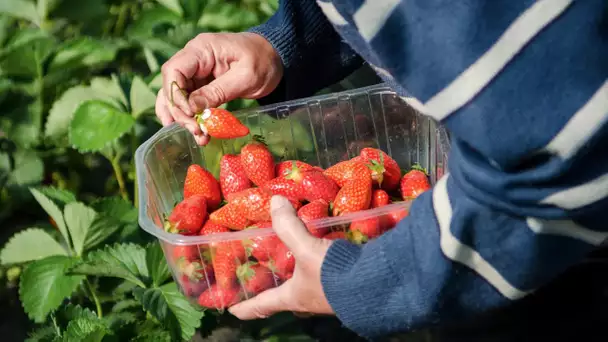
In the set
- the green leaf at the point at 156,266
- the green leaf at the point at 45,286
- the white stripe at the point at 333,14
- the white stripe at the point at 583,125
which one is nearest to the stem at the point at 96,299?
the green leaf at the point at 45,286

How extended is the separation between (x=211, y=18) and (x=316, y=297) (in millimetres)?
903

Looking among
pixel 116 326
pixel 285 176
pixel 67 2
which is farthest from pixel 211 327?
pixel 67 2

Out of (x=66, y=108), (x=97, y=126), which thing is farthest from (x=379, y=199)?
(x=66, y=108)

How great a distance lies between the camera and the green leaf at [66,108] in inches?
61.2

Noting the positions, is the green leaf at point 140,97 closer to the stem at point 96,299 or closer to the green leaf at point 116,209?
the green leaf at point 116,209

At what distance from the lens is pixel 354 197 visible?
1.12 meters

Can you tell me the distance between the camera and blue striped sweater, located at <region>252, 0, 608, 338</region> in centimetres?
64

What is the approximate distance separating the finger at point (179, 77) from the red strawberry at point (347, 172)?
0.82ft

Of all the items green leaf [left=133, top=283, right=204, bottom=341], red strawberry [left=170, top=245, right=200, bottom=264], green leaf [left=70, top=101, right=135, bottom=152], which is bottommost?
green leaf [left=133, top=283, right=204, bottom=341]

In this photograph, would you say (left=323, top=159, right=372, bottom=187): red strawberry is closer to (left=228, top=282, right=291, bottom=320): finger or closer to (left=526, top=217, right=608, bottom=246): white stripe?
(left=228, top=282, right=291, bottom=320): finger

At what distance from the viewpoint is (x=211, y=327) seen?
126cm

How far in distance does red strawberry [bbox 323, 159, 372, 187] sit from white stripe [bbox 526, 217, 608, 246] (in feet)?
1.43

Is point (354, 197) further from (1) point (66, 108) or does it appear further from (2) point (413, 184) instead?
→ (1) point (66, 108)

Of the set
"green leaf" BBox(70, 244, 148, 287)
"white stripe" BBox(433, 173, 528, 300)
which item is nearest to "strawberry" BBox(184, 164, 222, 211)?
"green leaf" BBox(70, 244, 148, 287)
